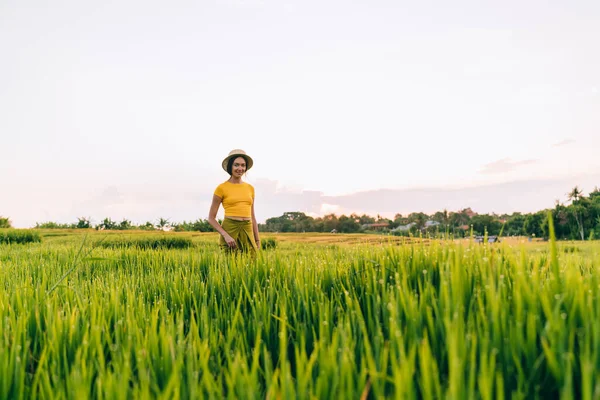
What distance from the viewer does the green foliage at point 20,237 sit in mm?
13922

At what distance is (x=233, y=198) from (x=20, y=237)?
11307mm

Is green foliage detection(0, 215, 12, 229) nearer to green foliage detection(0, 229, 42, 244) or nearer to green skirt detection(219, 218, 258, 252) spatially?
green foliage detection(0, 229, 42, 244)

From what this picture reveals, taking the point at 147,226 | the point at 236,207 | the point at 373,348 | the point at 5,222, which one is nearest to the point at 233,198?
the point at 236,207

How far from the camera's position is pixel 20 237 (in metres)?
14.1

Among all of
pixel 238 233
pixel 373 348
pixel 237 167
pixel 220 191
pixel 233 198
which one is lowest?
pixel 373 348

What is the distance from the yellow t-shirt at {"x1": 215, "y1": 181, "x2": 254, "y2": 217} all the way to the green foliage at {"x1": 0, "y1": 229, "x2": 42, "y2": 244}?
10.6m

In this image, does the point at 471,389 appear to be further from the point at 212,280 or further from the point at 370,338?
the point at 212,280

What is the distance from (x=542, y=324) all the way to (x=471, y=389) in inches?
30.0

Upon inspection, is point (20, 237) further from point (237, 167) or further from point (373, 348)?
point (373, 348)

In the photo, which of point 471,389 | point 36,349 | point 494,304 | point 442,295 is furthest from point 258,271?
point 471,389

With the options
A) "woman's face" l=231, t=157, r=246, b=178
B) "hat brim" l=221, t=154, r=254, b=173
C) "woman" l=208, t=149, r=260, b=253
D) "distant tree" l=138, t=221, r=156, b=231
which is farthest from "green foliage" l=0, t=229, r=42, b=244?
"woman's face" l=231, t=157, r=246, b=178

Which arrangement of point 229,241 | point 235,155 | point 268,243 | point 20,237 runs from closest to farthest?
point 229,241 → point 235,155 → point 268,243 → point 20,237

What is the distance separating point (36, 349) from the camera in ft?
7.30

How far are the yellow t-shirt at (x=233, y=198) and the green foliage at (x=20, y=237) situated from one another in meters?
10.6
